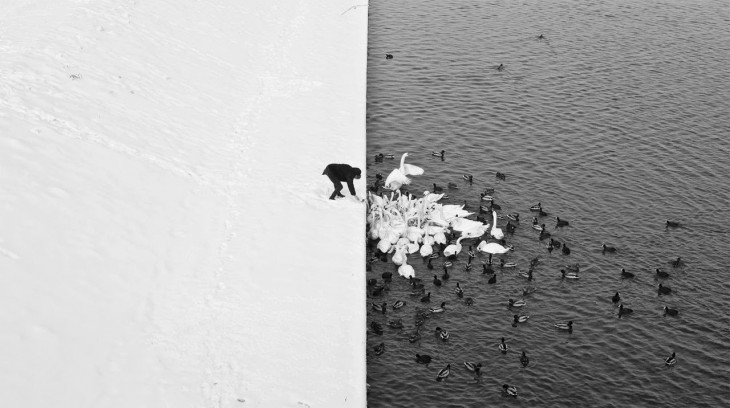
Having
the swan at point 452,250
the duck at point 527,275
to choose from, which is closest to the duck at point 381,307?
the swan at point 452,250

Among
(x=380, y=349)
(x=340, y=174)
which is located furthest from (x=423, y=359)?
(x=340, y=174)

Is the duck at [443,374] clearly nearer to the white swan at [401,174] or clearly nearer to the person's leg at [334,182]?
the person's leg at [334,182]

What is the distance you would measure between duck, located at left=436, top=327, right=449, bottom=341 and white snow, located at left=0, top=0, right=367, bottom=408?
268cm

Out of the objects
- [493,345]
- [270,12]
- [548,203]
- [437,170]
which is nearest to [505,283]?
[493,345]

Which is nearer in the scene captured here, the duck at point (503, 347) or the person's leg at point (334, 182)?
the duck at point (503, 347)

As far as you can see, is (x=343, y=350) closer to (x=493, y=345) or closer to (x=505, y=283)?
(x=493, y=345)

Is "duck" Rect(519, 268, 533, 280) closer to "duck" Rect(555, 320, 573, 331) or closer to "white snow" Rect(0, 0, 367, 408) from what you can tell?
"duck" Rect(555, 320, 573, 331)

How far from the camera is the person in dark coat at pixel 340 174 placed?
27609mm

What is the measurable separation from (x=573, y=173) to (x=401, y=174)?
24.0 ft

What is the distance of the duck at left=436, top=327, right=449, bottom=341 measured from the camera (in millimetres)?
24016

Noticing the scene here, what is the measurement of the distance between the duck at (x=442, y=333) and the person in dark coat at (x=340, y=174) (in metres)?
6.45

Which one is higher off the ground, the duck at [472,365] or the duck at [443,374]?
the duck at [472,365]

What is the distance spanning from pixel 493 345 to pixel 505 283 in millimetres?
3436

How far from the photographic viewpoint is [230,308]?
2209 cm
